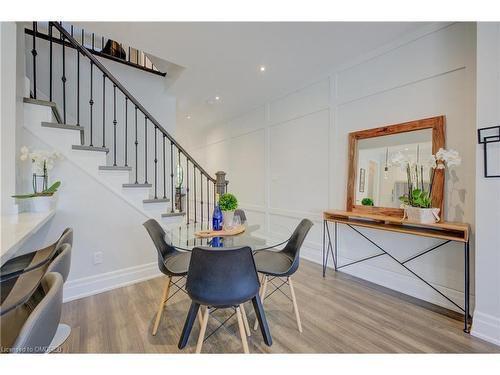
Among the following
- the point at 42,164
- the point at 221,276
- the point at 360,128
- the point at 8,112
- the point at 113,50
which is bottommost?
the point at 221,276

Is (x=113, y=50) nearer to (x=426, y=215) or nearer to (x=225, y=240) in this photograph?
(x=225, y=240)

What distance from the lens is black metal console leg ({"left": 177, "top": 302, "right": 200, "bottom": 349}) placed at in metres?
1.62

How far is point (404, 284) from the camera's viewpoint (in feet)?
8.36

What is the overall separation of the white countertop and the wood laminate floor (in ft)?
3.08

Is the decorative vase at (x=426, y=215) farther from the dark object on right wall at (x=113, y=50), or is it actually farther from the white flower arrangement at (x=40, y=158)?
the dark object on right wall at (x=113, y=50)

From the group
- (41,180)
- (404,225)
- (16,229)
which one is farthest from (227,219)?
(404,225)

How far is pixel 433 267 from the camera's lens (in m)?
2.36

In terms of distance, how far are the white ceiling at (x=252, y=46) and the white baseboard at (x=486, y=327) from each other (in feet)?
8.95

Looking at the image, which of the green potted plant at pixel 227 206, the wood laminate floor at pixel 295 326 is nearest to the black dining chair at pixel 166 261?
the wood laminate floor at pixel 295 326

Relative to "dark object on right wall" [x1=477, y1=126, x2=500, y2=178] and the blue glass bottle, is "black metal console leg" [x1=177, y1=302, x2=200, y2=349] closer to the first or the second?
the blue glass bottle

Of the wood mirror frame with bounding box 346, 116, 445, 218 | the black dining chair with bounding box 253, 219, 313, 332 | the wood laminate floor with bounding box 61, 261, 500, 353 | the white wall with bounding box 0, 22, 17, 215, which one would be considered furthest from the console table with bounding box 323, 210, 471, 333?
the white wall with bounding box 0, 22, 17, 215

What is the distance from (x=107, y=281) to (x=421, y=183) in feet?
11.7
